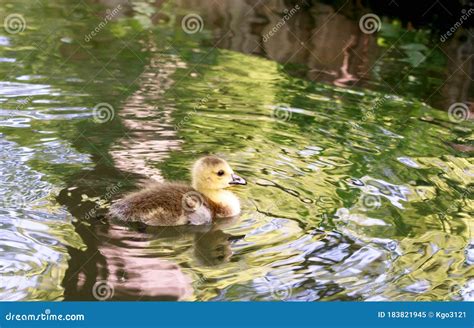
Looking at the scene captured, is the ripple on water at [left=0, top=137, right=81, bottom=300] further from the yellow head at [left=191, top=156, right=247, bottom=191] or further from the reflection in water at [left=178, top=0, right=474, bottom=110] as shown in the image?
the reflection in water at [left=178, top=0, right=474, bottom=110]

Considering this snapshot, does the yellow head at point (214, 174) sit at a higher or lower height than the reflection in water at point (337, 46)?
lower

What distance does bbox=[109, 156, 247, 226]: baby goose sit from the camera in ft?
23.2

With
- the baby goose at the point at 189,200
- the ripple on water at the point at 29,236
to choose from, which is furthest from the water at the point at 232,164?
the baby goose at the point at 189,200

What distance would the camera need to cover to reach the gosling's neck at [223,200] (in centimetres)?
735

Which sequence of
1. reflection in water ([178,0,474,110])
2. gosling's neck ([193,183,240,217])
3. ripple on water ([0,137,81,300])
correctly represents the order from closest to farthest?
ripple on water ([0,137,81,300])
gosling's neck ([193,183,240,217])
reflection in water ([178,0,474,110])

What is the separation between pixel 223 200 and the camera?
24.3 ft

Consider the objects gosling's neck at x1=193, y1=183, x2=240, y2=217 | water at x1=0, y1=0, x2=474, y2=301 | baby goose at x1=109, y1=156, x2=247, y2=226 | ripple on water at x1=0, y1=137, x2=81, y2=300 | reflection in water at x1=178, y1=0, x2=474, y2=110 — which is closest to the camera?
ripple on water at x1=0, y1=137, x2=81, y2=300

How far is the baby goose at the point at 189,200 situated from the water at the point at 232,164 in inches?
4.8

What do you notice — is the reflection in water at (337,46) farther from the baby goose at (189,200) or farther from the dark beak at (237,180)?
the baby goose at (189,200)

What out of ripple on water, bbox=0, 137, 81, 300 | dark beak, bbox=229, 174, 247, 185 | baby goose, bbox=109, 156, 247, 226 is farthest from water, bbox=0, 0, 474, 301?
dark beak, bbox=229, 174, 247, 185

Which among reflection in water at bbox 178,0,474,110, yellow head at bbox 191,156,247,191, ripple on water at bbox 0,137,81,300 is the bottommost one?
ripple on water at bbox 0,137,81,300

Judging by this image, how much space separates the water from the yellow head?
0.85 feet

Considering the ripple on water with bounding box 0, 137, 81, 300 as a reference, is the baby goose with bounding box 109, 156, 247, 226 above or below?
above

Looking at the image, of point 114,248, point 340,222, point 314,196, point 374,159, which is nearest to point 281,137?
point 374,159
